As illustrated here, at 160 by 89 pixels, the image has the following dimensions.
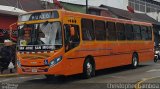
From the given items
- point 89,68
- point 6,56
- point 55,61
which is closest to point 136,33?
point 89,68

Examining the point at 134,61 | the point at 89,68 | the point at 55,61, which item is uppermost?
the point at 55,61

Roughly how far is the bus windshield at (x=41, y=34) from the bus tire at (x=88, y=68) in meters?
2.33

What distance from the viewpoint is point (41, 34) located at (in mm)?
16750

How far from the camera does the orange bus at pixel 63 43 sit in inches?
647

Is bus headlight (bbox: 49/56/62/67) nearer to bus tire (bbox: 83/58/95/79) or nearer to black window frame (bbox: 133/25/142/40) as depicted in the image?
bus tire (bbox: 83/58/95/79)

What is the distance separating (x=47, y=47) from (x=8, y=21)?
49.3 feet

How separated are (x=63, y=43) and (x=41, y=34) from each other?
973 millimetres

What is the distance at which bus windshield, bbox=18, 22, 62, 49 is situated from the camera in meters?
16.5

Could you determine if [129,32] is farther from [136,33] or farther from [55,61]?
[55,61]

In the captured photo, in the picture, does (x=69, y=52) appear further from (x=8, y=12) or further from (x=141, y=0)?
(x=141, y=0)

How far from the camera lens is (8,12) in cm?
2950

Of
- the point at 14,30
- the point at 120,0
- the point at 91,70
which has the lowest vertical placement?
the point at 91,70

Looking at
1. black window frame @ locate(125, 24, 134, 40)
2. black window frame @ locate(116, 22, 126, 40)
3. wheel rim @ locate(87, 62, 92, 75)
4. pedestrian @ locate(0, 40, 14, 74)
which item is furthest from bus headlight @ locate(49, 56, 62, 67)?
black window frame @ locate(125, 24, 134, 40)

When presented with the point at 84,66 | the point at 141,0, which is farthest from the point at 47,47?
the point at 141,0
